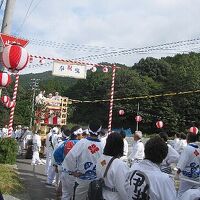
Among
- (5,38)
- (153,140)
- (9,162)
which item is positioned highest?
(5,38)

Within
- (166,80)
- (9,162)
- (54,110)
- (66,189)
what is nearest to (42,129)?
(54,110)

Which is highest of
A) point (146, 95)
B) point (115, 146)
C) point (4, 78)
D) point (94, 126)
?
point (146, 95)

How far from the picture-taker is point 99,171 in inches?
207

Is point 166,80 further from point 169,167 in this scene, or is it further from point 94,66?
point 169,167

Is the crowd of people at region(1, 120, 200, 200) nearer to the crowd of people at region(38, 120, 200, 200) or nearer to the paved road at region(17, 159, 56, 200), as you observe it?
the crowd of people at region(38, 120, 200, 200)

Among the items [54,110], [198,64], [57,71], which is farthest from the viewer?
[198,64]

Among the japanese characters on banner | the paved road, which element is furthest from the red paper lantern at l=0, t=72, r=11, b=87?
the japanese characters on banner

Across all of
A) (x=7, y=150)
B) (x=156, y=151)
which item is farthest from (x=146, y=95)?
(x=156, y=151)

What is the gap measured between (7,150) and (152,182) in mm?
12851

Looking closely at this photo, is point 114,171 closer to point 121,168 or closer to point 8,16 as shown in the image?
point 121,168

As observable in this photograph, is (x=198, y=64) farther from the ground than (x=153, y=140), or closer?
farther from the ground

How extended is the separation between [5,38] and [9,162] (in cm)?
742

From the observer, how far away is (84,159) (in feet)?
21.2

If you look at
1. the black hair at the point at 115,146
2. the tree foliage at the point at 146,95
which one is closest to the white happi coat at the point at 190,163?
the black hair at the point at 115,146
